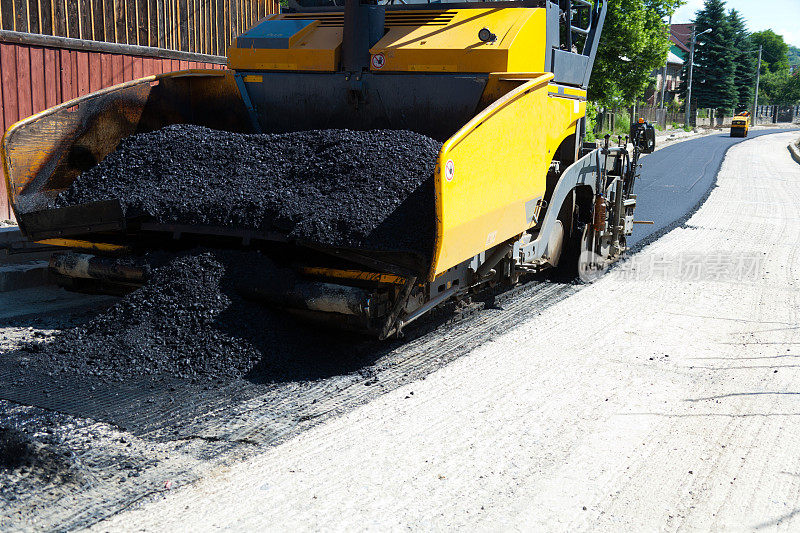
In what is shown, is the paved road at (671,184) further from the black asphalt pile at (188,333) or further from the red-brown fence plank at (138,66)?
the red-brown fence plank at (138,66)

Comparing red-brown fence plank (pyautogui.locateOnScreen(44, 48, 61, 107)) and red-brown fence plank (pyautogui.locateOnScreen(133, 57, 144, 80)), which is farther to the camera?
red-brown fence plank (pyautogui.locateOnScreen(133, 57, 144, 80))

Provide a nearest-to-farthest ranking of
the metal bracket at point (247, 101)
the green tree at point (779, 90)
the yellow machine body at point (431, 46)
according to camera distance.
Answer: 1. the yellow machine body at point (431, 46)
2. the metal bracket at point (247, 101)
3. the green tree at point (779, 90)

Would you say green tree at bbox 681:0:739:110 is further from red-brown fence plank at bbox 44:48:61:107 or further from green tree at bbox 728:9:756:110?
red-brown fence plank at bbox 44:48:61:107

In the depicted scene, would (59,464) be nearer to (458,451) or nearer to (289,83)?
(458,451)

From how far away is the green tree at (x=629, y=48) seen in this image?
832 inches

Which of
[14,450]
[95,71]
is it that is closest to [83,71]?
[95,71]

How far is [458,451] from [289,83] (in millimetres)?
3721

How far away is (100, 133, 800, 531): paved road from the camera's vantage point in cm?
302

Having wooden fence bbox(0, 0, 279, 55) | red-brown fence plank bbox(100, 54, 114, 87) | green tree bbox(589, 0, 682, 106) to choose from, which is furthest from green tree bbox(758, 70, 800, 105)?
red-brown fence plank bbox(100, 54, 114, 87)

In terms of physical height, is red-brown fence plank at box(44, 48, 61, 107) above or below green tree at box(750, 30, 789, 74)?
below

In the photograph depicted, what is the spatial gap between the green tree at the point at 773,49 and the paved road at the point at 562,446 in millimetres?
110120

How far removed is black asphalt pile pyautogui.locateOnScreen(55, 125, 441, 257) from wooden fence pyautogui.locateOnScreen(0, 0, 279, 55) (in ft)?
10.9

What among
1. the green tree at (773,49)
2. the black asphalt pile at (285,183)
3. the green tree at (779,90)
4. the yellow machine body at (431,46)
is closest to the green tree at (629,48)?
the yellow machine body at (431,46)

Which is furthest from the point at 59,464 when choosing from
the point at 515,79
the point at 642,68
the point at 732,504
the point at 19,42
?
the point at 642,68
